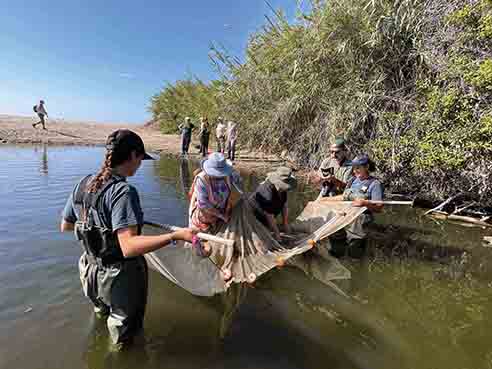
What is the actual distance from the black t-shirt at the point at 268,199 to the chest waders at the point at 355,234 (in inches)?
42.4

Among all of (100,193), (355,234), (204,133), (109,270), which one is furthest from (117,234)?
(204,133)

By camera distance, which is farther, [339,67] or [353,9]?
[339,67]

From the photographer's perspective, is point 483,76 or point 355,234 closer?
point 355,234

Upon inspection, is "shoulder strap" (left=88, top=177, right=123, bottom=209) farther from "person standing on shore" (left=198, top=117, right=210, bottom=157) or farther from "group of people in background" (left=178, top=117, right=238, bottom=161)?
"person standing on shore" (left=198, top=117, right=210, bottom=157)

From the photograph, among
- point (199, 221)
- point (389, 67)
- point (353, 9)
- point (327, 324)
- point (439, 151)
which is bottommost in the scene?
point (327, 324)

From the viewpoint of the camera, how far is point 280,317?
295 cm

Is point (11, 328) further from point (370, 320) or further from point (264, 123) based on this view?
point (264, 123)

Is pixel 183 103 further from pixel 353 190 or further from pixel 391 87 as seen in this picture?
pixel 353 190

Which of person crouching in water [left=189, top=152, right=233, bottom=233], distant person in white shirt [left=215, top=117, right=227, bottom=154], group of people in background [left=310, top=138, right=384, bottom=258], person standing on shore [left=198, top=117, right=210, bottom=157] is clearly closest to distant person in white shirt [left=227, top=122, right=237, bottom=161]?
distant person in white shirt [left=215, top=117, right=227, bottom=154]

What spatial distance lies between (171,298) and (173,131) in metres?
21.6

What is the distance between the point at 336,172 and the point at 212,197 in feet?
8.64

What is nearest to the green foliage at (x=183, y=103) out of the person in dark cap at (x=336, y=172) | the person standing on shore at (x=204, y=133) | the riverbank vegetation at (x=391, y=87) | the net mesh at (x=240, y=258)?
the person standing on shore at (x=204, y=133)

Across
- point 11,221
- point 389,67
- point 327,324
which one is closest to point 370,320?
point 327,324

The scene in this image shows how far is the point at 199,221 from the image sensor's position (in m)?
3.28
